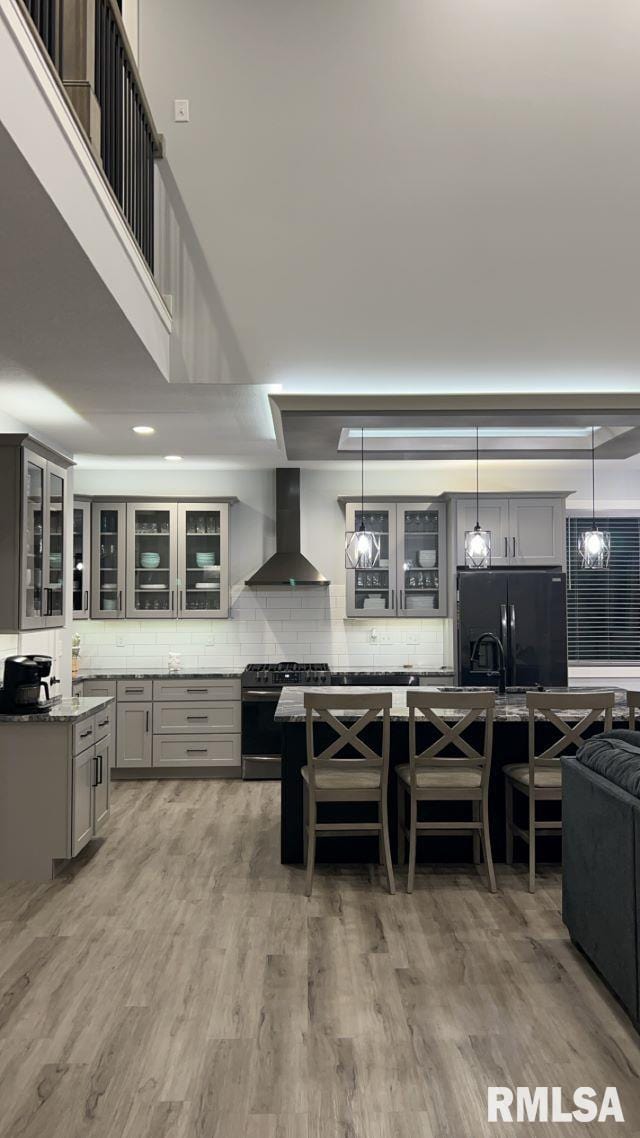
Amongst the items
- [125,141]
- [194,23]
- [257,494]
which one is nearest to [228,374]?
[125,141]

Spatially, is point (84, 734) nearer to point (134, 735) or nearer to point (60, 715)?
point (60, 715)

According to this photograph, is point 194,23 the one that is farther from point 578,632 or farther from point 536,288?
point 578,632

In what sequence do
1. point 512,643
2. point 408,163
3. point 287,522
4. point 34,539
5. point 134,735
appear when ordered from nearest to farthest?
1. point 408,163
2. point 34,539
3. point 512,643
4. point 134,735
5. point 287,522

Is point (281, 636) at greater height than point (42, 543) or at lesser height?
lesser

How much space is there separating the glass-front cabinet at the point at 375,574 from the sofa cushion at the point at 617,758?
3.94 metres

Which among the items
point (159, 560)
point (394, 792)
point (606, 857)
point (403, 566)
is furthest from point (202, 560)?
point (606, 857)

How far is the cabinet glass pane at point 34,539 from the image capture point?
4.92 meters

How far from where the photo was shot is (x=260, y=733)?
7.09m

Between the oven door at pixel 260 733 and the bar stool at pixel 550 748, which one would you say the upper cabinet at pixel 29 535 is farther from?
the bar stool at pixel 550 748

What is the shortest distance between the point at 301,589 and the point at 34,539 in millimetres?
3173

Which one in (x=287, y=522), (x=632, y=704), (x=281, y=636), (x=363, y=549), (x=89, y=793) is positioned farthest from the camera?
(x=281, y=636)

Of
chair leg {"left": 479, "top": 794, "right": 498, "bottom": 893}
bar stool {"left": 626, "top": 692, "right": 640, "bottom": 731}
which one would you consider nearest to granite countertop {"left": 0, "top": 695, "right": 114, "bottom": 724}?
chair leg {"left": 479, "top": 794, "right": 498, "bottom": 893}

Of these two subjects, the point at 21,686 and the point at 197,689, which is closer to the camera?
the point at 21,686

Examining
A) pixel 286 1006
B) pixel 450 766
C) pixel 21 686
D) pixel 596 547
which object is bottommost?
pixel 286 1006
